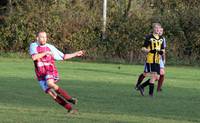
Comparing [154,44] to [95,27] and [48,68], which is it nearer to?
[48,68]

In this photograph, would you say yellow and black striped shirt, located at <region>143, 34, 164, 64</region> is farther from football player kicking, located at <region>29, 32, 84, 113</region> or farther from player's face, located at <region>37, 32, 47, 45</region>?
player's face, located at <region>37, 32, 47, 45</region>

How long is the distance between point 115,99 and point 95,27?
2701cm

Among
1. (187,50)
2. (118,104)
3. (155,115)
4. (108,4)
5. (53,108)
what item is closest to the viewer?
(155,115)

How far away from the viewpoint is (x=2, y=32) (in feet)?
135

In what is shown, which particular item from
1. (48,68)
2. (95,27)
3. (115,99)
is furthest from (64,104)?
(95,27)

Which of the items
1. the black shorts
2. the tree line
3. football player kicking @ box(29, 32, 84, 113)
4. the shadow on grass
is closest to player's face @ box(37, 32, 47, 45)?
football player kicking @ box(29, 32, 84, 113)

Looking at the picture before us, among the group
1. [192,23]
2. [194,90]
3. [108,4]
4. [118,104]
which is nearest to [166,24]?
[192,23]

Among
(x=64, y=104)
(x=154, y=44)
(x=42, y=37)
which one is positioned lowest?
(x=64, y=104)

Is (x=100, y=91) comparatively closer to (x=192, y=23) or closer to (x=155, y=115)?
(x=155, y=115)

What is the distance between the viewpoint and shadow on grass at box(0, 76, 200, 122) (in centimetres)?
1224

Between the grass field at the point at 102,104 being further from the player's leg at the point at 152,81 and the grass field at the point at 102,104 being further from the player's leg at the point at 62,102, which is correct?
the player's leg at the point at 152,81

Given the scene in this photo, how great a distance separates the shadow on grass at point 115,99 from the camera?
12242 millimetres

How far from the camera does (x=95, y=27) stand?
41.5 meters

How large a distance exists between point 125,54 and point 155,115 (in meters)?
28.6
